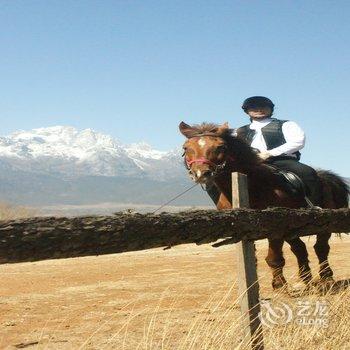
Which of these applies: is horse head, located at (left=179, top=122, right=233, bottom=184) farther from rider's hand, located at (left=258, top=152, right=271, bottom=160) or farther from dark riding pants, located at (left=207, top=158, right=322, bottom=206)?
dark riding pants, located at (left=207, top=158, right=322, bottom=206)

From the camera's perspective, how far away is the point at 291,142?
7.88m

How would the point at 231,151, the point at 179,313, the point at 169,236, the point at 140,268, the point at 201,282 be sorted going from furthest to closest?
the point at 140,268 < the point at 201,282 < the point at 231,151 < the point at 179,313 < the point at 169,236

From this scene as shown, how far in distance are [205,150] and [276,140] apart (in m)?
1.78

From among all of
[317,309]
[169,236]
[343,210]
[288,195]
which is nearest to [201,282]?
[288,195]

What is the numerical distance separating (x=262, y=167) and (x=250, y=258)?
10.5 ft

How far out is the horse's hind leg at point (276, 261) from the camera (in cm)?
698

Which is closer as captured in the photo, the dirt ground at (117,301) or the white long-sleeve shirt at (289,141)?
the dirt ground at (117,301)

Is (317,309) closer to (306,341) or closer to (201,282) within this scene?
(306,341)

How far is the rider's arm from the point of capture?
7.87 m

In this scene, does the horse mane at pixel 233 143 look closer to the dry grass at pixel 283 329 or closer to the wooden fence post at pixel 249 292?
the dry grass at pixel 283 329

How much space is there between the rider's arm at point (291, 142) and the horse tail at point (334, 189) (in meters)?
1.01

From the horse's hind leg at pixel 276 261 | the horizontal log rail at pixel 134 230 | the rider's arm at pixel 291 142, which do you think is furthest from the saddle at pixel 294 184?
the horizontal log rail at pixel 134 230

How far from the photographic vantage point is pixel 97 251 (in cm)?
311

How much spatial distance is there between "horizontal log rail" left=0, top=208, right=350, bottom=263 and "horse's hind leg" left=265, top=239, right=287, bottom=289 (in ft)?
6.16
